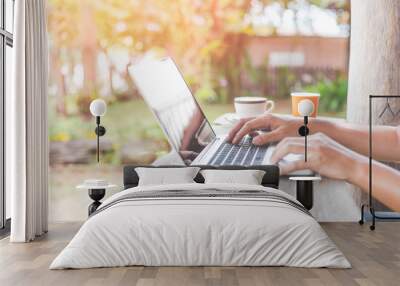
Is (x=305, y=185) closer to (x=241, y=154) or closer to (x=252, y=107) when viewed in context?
(x=241, y=154)

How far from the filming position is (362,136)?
7527 millimetres

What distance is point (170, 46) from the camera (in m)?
7.67

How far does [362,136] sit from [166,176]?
2.24 meters

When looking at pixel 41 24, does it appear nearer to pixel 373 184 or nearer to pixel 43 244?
pixel 43 244

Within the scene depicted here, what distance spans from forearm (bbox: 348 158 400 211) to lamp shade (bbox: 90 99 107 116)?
2.82 meters

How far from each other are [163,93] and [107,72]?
0.71 m

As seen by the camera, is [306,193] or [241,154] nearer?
[306,193]

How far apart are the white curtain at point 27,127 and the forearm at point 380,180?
3.38 m

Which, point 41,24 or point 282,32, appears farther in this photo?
point 282,32

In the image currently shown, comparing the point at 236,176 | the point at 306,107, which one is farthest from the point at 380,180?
the point at 236,176

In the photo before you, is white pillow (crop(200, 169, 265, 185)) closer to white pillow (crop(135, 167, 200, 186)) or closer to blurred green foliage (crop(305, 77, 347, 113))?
white pillow (crop(135, 167, 200, 186))

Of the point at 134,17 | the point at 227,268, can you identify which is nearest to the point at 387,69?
the point at 134,17

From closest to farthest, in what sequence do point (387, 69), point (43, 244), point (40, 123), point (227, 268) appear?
point (227, 268) → point (43, 244) → point (40, 123) → point (387, 69)

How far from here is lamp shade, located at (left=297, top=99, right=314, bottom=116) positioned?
23.9 ft
